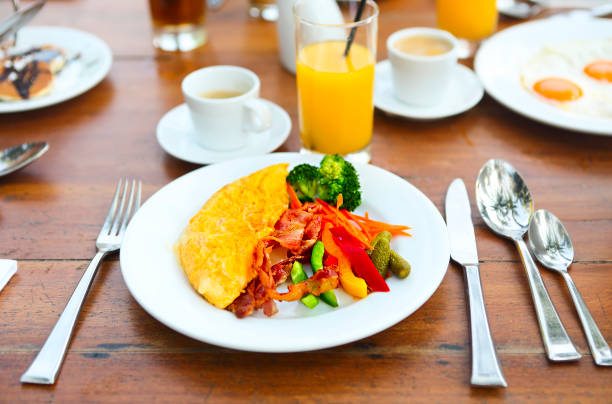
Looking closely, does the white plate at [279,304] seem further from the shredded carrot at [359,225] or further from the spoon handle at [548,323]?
the spoon handle at [548,323]

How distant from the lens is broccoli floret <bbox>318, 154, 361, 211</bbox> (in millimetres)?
1304

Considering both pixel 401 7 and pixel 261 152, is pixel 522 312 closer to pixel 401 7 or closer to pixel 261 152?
pixel 261 152

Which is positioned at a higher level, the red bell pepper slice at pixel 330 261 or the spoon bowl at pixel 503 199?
the red bell pepper slice at pixel 330 261

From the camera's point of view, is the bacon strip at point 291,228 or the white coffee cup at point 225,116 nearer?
the bacon strip at point 291,228

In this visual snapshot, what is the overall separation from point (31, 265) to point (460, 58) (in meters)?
1.78

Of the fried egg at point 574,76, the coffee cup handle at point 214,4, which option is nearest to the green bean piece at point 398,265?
the fried egg at point 574,76

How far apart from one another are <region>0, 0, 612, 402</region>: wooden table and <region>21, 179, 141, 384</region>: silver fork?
3cm

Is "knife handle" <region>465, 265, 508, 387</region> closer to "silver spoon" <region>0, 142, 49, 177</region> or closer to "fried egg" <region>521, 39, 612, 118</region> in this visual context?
"fried egg" <region>521, 39, 612, 118</region>

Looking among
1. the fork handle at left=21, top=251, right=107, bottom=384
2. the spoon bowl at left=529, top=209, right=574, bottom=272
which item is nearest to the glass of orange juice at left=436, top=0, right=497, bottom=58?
the spoon bowl at left=529, top=209, right=574, bottom=272

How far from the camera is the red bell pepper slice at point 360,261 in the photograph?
1.08 meters

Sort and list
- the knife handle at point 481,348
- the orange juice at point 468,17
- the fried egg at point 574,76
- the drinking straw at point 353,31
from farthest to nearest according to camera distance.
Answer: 1. the orange juice at point 468,17
2. the fried egg at point 574,76
3. the drinking straw at point 353,31
4. the knife handle at point 481,348

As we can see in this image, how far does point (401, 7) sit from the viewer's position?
2680mm

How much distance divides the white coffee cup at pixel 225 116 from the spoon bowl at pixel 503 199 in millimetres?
656

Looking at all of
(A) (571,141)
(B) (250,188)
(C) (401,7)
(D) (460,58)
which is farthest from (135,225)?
(C) (401,7)
